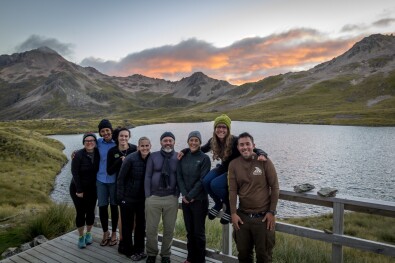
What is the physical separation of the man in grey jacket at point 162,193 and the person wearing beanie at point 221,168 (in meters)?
1.18

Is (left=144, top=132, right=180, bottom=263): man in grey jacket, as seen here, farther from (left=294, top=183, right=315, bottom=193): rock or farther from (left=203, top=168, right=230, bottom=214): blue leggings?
(left=294, top=183, right=315, bottom=193): rock

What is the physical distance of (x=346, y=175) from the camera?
37.3m

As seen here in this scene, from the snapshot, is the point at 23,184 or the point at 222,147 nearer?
the point at 222,147

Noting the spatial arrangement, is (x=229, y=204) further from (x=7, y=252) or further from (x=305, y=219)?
(x=305, y=219)

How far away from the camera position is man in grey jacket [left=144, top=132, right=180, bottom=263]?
7.71 meters

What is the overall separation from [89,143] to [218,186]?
4358 millimetres

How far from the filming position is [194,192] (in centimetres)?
717

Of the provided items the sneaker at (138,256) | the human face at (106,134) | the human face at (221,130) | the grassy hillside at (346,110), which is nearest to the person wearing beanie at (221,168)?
the human face at (221,130)

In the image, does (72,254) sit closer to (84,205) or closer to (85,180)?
(84,205)

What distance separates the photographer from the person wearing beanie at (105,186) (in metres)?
8.86

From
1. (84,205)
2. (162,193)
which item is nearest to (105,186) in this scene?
(84,205)

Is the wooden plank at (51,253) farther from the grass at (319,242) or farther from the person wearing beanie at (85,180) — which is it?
the grass at (319,242)

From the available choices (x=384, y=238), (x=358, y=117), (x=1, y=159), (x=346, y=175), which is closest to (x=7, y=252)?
(x=384, y=238)

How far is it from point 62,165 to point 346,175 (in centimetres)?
4098
